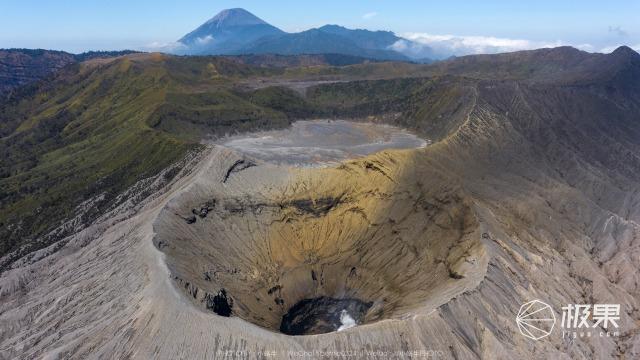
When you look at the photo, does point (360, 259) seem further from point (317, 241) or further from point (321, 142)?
point (321, 142)

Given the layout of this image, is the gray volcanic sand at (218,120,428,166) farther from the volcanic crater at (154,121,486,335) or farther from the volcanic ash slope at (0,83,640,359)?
the volcanic ash slope at (0,83,640,359)

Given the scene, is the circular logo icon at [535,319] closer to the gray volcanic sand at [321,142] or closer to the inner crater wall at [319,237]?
the inner crater wall at [319,237]

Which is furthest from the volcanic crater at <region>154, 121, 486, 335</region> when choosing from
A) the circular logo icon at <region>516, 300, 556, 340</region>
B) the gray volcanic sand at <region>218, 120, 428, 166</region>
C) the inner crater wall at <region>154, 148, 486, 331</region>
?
the gray volcanic sand at <region>218, 120, 428, 166</region>

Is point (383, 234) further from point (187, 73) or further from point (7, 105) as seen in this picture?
point (7, 105)

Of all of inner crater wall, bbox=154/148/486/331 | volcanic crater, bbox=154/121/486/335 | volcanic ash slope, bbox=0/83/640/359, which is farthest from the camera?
inner crater wall, bbox=154/148/486/331

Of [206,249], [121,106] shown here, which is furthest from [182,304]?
[121,106]

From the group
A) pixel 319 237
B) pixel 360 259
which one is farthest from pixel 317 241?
pixel 360 259
